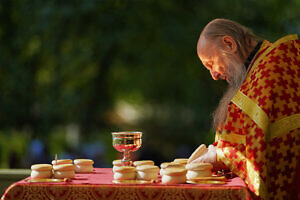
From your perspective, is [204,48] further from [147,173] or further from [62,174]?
[62,174]

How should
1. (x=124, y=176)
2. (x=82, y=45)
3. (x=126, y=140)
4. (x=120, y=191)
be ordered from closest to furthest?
1. (x=120, y=191)
2. (x=124, y=176)
3. (x=126, y=140)
4. (x=82, y=45)

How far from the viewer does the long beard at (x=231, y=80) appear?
275 cm

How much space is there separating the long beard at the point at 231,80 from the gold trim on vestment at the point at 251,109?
170 millimetres

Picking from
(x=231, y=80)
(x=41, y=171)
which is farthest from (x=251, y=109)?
(x=41, y=171)

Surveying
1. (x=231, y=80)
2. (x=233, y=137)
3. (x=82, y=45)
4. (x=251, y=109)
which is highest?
(x=82, y=45)

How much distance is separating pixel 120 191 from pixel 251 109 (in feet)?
2.42

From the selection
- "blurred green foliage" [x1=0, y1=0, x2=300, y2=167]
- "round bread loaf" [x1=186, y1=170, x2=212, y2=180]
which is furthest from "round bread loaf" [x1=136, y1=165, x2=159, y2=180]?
"blurred green foliage" [x1=0, y1=0, x2=300, y2=167]

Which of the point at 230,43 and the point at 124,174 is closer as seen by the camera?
the point at 124,174

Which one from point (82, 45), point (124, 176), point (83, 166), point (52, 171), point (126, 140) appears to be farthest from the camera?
point (82, 45)

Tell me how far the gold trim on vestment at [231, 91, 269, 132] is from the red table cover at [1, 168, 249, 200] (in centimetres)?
29

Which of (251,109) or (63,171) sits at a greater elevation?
(251,109)

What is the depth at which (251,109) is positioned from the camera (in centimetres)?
252

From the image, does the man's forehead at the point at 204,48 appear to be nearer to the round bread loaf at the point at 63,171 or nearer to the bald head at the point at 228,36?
the bald head at the point at 228,36

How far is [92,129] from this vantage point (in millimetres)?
10570
